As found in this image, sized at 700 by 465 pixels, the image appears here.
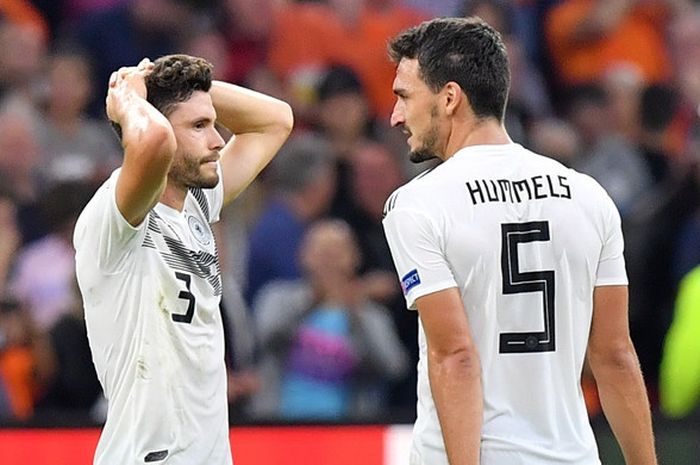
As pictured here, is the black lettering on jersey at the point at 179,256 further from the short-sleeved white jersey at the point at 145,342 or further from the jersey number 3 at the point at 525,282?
the jersey number 3 at the point at 525,282

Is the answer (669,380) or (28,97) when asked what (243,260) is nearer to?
(28,97)

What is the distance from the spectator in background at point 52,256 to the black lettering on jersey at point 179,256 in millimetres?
3283

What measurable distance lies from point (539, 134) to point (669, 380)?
1942mm

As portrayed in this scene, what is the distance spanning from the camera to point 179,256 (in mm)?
4680

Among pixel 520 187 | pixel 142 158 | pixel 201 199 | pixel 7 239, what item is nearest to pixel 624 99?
pixel 7 239

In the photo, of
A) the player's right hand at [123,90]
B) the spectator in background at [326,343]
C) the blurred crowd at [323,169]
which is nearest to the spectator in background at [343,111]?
the blurred crowd at [323,169]

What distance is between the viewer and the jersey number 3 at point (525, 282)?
4.32m

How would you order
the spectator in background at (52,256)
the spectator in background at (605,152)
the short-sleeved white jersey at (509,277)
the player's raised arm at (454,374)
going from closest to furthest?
1. the player's raised arm at (454,374)
2. the short-sleeved white jersey at (509,277)
3. the spectator in background at (52,256)
4. the spectator in background at (605,152)

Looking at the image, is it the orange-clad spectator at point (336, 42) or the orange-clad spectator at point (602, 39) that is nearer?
the orange-clad spectator at point (336, 42)

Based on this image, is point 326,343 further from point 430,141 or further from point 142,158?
point 142,158

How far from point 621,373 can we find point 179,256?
53.9 inches

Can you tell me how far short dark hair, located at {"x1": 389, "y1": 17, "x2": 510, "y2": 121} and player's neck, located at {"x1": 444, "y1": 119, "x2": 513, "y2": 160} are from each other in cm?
3

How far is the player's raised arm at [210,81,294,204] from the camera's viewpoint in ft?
17.4

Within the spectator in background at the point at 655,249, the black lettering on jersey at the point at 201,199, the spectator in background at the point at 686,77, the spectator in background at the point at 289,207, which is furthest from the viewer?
the spectator in background at the point at 686,77
